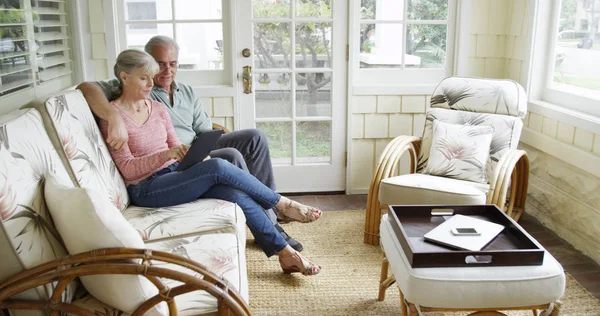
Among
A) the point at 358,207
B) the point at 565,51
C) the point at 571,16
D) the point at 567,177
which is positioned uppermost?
the point at 571,16

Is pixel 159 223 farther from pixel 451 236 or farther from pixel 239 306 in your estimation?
pixel 451 236

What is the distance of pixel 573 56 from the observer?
3299mm

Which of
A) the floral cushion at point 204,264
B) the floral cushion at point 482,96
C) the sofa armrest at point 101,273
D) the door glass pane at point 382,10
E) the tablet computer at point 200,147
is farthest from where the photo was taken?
the door glass pane at point 382,10

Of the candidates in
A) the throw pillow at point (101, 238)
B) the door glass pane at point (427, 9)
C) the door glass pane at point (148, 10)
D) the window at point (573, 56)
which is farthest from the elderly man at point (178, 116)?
the window at point (573, 56)

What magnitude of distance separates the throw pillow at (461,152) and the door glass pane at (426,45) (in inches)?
33.1

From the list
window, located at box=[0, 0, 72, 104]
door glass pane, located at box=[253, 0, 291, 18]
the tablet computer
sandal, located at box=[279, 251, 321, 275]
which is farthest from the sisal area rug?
door glass pane, located at box=[253, 0, 291, 18]

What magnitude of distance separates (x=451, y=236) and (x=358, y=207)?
1804mm

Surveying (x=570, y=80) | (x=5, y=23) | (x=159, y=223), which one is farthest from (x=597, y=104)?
(x=5, y=23)

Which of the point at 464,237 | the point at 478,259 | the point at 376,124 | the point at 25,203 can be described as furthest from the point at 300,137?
the point at 25,203

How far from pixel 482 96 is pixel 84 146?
238cm

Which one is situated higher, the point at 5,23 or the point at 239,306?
the point at 5,23

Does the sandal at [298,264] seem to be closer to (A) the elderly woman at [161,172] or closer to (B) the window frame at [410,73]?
(A) the elderly woman at [161,172]

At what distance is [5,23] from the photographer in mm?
2375

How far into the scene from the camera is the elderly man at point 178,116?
246 centimetres
